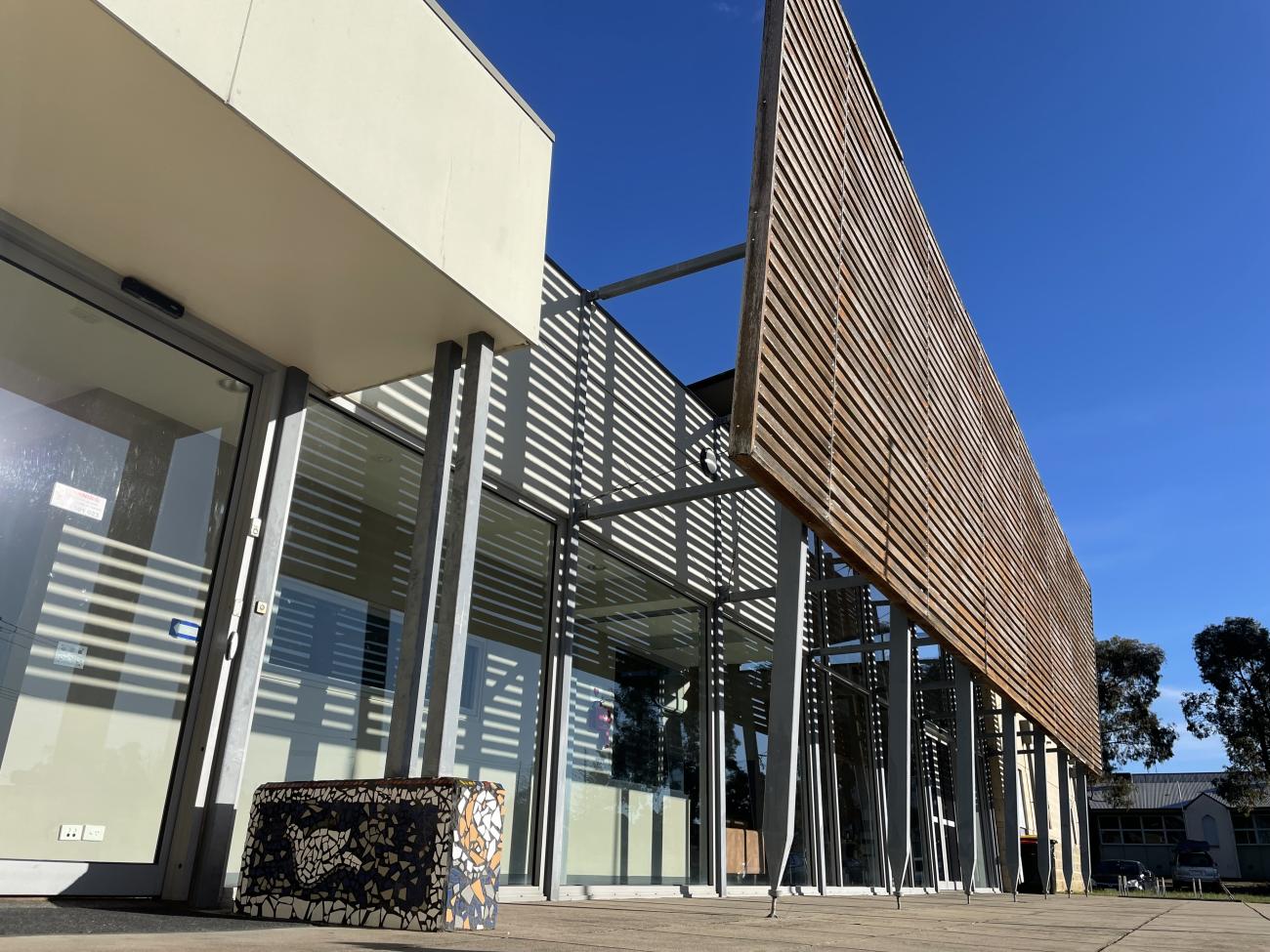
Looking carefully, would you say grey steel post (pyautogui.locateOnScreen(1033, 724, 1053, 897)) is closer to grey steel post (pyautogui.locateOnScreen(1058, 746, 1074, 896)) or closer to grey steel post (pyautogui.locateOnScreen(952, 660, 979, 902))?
grey steel post (pyautogui.locateOnScreen(1058, 746, 1074, 896))

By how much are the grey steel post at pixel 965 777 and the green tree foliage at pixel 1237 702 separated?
34.6m

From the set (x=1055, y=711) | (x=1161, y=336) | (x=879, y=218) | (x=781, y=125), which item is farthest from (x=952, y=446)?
(x=1161, y=336)

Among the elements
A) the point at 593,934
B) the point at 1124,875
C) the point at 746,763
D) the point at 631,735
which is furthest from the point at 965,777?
the point at 1124,875

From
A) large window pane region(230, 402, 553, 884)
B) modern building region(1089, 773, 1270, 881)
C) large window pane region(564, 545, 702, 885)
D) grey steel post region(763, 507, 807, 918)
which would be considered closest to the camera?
large window pane region(230, 402, 553, 884)

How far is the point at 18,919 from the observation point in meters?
2.53

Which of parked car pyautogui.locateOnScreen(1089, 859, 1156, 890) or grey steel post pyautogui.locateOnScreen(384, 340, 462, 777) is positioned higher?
grey steel post pyautogui.locateOnScreen(384, 340, 462, 777)

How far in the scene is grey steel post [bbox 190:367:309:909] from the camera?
3721 mm

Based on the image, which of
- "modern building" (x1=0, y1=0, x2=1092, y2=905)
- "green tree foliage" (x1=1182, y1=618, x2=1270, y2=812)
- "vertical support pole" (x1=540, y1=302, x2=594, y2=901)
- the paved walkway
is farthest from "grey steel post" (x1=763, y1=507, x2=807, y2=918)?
"green tree foliage" (x1=1182, y1=618, x2=1270, y2=812)

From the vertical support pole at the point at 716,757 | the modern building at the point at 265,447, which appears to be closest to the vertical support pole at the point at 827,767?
the vertical support pole at the point at 716,757

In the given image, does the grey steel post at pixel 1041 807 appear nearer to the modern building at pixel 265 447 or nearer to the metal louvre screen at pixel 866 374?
the metal louvre screen at pixel 866 374

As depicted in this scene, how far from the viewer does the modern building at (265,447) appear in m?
3.14

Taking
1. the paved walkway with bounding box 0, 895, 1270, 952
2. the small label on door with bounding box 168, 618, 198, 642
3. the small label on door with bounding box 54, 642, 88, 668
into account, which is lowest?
the paved walkway with bounding box 0, 895, 1270, 952

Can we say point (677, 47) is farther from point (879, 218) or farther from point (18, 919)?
point (18, 919)

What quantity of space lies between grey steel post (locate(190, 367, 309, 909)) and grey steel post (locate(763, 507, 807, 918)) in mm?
2652
